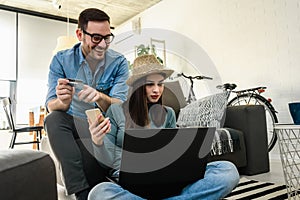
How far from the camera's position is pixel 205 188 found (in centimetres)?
94

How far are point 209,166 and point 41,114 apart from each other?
333 centimetres

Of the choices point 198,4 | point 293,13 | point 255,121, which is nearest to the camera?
point 255,121

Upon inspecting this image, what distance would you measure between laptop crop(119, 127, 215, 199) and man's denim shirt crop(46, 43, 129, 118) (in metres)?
0.43

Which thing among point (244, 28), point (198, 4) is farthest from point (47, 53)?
point (244, 28)

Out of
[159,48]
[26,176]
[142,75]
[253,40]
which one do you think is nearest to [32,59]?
[159,48]

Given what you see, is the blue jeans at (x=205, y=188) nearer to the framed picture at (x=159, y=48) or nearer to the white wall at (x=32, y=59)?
the framed picture at (x=159, y=48)

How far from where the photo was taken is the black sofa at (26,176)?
433mm

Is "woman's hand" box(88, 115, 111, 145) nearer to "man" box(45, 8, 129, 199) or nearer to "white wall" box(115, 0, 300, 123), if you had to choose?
"man" box(45, 8, 129, 199)

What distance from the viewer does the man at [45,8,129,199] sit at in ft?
3.25

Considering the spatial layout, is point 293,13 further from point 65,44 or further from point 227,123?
point 65,44

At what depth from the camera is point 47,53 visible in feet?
15.2

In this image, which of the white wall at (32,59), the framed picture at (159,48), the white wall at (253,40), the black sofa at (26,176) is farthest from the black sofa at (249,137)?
the white wall at (32,59)

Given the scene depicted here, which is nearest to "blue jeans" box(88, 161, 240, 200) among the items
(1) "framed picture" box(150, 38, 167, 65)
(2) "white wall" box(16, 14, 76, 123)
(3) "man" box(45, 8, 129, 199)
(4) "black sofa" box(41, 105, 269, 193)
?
(3) "man" box(45, 8, 129, 199)

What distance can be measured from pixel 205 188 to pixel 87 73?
28.5 inches
